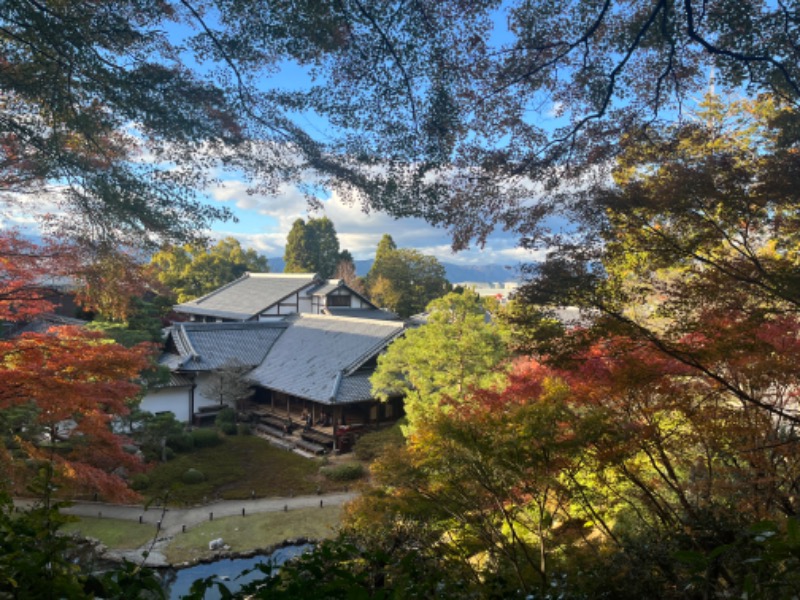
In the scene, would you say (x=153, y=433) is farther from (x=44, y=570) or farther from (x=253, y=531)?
(x=44, y=570)

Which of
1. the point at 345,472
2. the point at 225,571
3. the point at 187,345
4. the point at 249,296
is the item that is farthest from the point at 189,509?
the point at 249,296

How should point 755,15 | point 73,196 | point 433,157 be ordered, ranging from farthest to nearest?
point 73,196
point 433,157
point 755,15

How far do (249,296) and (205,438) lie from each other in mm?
11846

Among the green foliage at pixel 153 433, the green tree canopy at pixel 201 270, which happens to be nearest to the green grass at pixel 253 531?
the green foliage at pixel 153 433

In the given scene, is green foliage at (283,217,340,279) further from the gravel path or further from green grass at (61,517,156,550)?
green grass at (61,517,156,550)

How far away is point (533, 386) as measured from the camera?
231 inches

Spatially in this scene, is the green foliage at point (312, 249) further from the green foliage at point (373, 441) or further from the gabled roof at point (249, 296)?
the green foliage at point (373, 441)

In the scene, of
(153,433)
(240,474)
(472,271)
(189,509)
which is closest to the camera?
(189,509)

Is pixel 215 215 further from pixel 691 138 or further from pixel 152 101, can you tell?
pixel 691 138

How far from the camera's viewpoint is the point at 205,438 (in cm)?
1374

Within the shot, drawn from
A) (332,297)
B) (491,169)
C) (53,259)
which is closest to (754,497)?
(491,169)

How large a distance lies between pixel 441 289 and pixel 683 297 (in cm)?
2499

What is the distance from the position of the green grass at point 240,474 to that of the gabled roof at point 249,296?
9989 millimetres

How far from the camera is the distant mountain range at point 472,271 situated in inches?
175
